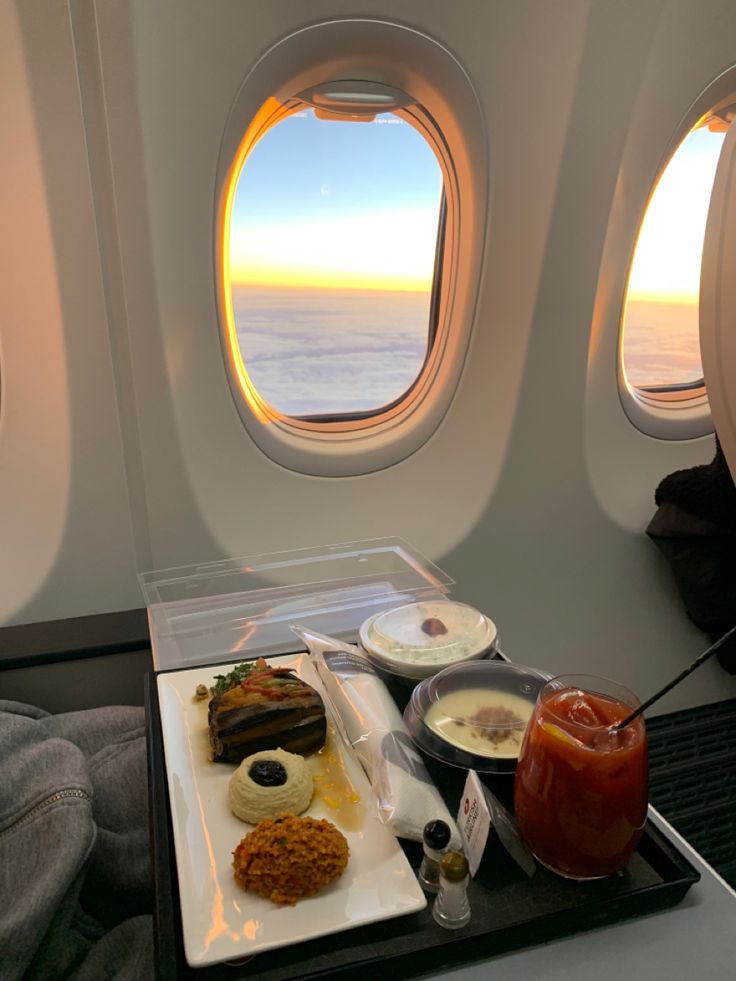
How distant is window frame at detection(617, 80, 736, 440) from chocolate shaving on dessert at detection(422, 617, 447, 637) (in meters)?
1.17

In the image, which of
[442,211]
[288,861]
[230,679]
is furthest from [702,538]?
[288,861]

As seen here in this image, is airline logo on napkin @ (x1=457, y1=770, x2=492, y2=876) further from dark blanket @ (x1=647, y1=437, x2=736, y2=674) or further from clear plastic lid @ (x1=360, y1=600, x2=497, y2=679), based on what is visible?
dark blanket @ (x1=647, y1=437, x2=736, y2=674)

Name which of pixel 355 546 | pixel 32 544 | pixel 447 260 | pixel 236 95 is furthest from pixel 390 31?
pixel 32 544

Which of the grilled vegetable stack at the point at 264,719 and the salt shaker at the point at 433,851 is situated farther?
the grilled vegetable stack at the point at 264,719

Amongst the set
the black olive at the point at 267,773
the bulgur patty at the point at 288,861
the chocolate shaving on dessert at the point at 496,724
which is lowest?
the bulgur patty at the point at 288,861

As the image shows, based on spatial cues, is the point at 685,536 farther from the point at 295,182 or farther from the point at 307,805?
the point at 307,805

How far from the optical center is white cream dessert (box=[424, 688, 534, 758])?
0.81m

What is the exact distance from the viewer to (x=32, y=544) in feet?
5.10

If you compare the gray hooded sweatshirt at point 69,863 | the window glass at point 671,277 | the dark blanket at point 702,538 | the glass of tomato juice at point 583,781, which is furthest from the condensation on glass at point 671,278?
the gray hooded sweatshirt at point 69,863

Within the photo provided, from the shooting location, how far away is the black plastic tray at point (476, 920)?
0.62 metres

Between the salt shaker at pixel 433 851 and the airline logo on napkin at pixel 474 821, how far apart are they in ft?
0.09

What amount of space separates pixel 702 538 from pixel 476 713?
1338 millimetres

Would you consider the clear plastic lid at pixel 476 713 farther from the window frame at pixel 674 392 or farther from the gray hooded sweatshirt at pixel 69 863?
the window frame at pixel 674 392

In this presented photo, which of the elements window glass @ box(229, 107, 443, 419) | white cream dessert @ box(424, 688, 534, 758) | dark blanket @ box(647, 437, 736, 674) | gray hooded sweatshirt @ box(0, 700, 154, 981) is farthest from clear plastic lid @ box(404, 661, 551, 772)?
dark blanket @ box(647, 437, 736, 674)
